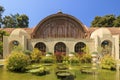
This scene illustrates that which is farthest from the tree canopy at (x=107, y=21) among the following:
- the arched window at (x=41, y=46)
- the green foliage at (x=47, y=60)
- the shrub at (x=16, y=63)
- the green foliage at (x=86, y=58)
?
the shrub at (x=16, y=63)

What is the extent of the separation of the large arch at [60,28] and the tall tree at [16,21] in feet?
62.0

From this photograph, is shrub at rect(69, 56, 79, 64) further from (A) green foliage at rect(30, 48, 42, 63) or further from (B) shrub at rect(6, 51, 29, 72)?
(B) shrub at rect(6, 51, 29, 72)

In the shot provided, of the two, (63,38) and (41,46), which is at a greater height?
(63,38)

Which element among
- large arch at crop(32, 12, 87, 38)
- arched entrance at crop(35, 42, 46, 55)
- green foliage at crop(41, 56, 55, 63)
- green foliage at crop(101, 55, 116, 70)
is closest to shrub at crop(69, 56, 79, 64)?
green foliage at crop(41, 56, 55, 63)

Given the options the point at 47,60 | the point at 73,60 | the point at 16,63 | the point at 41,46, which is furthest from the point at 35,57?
the point at 16,63

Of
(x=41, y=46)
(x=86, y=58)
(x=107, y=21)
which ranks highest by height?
(x=107, y=21)

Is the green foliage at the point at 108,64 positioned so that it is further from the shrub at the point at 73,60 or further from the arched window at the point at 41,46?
the arched window at the point at 41,46

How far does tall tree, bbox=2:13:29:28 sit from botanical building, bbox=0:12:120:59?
18.3 metres

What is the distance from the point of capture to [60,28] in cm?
4484

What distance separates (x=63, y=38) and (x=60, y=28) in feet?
14.9

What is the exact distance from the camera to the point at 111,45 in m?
40.5

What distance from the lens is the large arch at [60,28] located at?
44281 millimetres

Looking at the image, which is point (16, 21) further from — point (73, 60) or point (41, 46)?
point (73, 60)

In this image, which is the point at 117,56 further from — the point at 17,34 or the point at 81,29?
the point at 17,34
